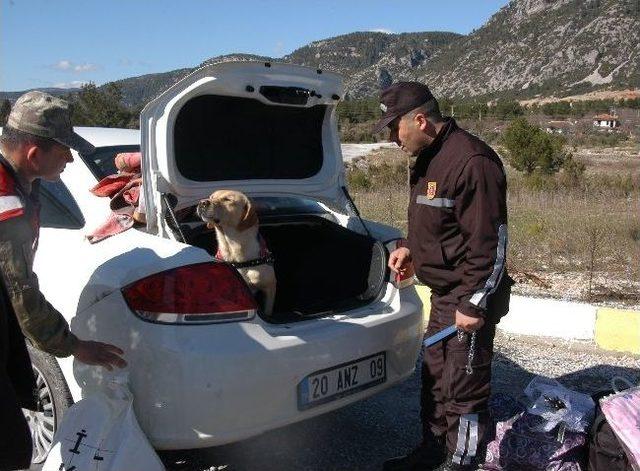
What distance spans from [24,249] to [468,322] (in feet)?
5.98

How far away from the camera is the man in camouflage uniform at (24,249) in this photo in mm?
2090

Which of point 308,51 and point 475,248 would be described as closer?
point 475,248

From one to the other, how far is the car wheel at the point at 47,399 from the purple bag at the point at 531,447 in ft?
6.77

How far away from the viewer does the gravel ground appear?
3531mm

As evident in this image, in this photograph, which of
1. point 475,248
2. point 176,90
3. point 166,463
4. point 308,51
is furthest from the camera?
point 308,51

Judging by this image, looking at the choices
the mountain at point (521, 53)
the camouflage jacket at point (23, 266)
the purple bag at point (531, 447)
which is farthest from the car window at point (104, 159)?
the mountain at point (521, 53)

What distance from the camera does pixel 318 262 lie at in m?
4.05

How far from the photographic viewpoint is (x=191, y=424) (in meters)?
2.71

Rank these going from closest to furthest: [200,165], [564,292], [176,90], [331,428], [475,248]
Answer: [475,248] < [176,90] < [200,165] < [331,428] < [564,292]

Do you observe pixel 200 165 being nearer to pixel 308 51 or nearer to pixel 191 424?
pixel 191 424

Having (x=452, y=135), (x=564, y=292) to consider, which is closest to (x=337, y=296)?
(x=452, y=135)

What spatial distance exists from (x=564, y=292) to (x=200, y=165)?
4.38 m

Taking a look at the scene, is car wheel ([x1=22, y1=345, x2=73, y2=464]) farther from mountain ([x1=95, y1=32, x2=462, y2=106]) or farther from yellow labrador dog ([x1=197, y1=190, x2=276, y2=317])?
mountain ([x1=95, y1=32, x2=462, y2=106])

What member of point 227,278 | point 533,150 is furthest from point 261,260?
point 533,150
